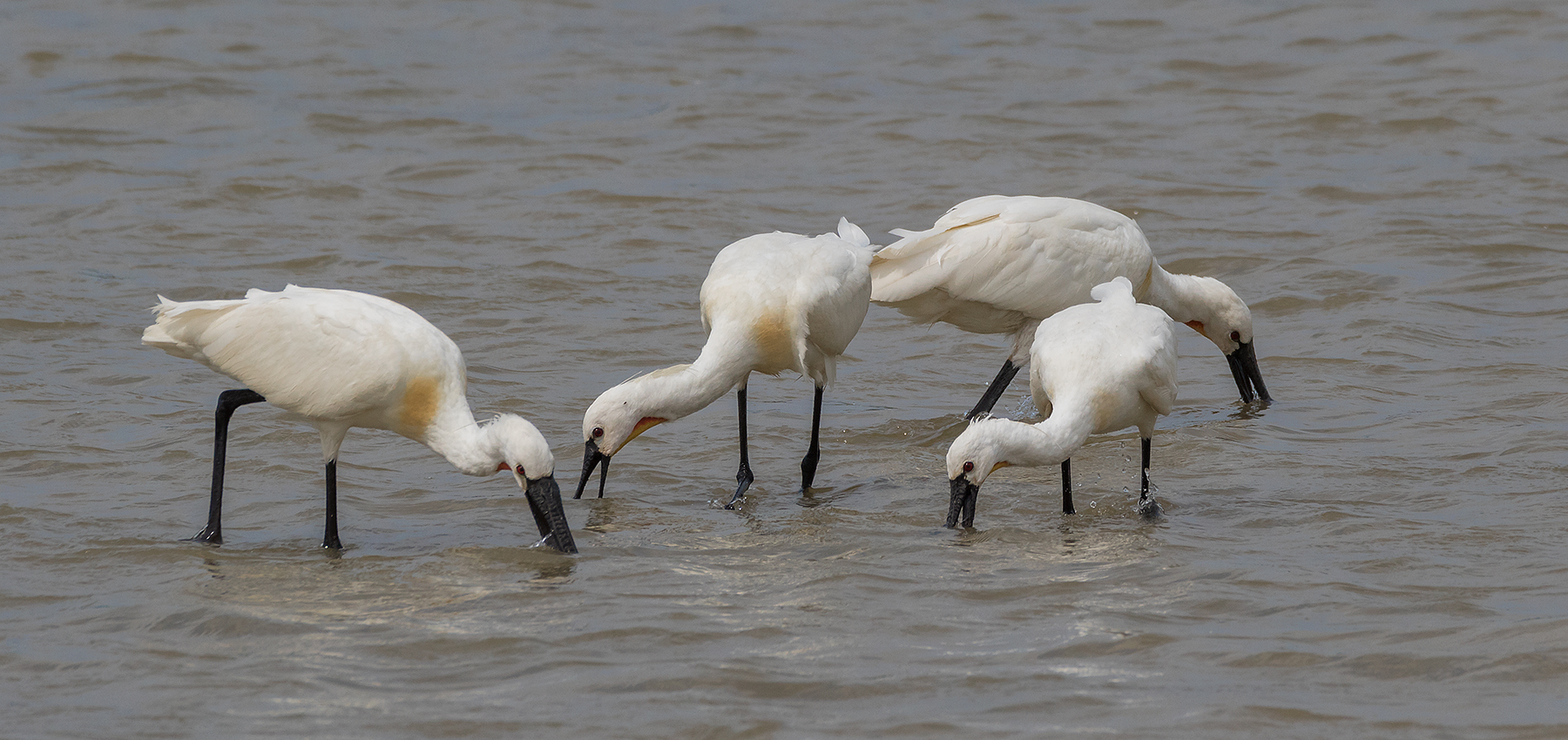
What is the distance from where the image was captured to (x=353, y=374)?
786 cm

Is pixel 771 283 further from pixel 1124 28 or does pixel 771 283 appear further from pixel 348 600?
pixel 1124 28

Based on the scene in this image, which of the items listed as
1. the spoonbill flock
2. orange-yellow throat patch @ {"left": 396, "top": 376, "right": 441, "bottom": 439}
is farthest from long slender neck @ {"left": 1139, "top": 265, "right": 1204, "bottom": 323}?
orange-yellow throat patch @ {"left": 396, "top": 376, "right": 441, "bottom": 439}

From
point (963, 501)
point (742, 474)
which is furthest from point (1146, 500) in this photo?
point (742, 474)

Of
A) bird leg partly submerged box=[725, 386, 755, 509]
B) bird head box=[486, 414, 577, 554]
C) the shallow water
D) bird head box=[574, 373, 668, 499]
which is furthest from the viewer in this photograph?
bird leg partly submerged box=[725, 386, 755, 509]

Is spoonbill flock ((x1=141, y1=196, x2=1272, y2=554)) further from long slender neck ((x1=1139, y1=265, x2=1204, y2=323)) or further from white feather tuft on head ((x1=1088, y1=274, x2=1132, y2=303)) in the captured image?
long slender neck ((x1=1139, y1=265, x2=1204, y2=323))

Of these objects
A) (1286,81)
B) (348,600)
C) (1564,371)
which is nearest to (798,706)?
(348,600)

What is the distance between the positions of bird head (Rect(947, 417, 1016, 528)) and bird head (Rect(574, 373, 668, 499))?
5.46ft

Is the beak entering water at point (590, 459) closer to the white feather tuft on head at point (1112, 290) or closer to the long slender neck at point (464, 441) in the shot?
the long slender neck at point (464, 441)

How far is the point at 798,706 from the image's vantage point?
612 centimetres

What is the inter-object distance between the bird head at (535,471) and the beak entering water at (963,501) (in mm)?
1769

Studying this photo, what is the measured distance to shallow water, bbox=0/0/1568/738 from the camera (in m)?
6.39

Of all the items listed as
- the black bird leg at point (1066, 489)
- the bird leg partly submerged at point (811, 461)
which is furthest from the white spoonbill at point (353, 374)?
the black bird leg at point (1066, 489)

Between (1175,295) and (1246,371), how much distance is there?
68cm

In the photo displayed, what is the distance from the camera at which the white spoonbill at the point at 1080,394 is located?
27.0 feet
